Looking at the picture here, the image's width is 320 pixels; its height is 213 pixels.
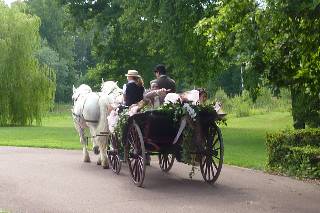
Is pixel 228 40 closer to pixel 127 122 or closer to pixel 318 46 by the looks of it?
pixel 318 46

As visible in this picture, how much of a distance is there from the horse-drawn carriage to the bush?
2.12 metres

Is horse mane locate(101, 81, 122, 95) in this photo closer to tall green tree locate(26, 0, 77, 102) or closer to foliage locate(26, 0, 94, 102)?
foliage locate(26, 0, 94, 102)

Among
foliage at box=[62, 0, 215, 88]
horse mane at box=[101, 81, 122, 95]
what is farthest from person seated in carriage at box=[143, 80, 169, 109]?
foliage at box=[62, 0, 215, 88]

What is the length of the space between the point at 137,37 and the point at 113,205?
2411 cm

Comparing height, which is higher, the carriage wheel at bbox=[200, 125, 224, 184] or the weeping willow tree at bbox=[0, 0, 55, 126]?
the weeping willow tree at bbox=[0, 0, 55, 126]

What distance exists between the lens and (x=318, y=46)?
916 centimetres

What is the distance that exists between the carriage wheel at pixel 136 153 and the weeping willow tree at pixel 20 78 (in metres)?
26.3

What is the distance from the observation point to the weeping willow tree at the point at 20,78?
117 ft

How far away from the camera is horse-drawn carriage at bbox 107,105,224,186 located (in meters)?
9.81

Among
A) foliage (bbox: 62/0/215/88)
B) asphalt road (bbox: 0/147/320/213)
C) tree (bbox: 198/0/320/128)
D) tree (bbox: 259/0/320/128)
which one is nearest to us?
asphalt road (bbox: 0/147/320/213)

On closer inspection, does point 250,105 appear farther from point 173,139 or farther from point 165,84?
point 173,139

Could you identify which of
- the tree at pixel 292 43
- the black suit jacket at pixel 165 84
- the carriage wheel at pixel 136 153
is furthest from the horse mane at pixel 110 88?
the tree at pixel 292 43

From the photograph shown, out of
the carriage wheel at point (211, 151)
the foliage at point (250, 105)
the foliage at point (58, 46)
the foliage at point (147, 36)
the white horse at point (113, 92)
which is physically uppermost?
the foliage at point (58, 46)

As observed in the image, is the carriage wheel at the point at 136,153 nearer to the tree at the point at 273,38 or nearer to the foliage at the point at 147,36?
the tree at the point at 273,38
